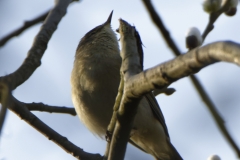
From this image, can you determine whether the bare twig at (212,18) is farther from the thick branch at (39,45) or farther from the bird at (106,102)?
the bird at (106,102)

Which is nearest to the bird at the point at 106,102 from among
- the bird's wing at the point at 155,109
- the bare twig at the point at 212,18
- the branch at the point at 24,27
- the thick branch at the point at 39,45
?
the bird's wing at the point at 155,109

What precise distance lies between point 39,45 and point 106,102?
1383mm

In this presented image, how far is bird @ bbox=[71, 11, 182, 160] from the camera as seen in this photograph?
5383 millimetres

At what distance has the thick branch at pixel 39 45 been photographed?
3.59 metres

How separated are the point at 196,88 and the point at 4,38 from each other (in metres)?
1.62

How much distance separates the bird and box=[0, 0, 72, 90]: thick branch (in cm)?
100

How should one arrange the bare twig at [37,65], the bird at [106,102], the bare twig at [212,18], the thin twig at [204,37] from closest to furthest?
the thin twig at [204,37] → the bare twig at [212,18] → the bare twig at [37,65] → the bird at [106,102]

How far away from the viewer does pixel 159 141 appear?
5820 millimetres

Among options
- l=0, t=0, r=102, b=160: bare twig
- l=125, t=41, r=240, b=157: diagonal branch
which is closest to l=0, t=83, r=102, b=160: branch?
l=0, t=0, r=102, b=160: bare twig

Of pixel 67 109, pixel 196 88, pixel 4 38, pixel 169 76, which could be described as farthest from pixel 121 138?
pixel 67 109

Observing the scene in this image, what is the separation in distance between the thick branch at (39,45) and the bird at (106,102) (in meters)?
1.00

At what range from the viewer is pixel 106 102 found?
5.37 metres

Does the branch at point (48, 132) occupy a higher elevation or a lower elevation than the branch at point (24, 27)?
lower

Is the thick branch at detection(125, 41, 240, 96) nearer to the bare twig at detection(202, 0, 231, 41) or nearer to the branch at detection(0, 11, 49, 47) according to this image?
the bare twig at detection(202, 0, 231, 41)
